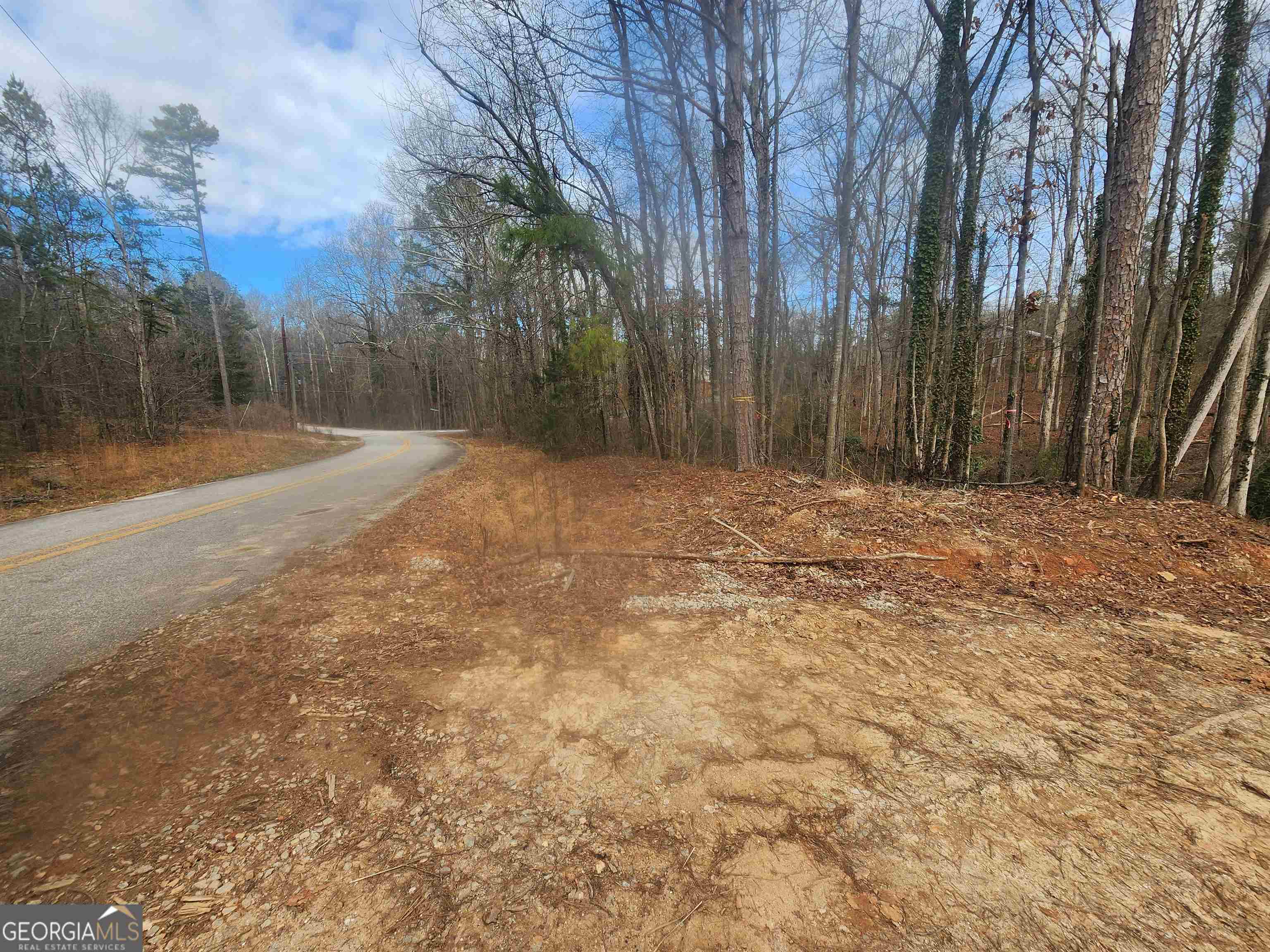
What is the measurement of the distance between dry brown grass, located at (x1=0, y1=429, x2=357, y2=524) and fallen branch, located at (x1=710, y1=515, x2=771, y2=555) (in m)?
10.6

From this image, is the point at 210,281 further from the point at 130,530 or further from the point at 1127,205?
the point at 1127,205

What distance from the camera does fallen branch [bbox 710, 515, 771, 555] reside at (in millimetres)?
5254

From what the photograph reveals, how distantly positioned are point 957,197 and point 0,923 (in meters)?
15.6

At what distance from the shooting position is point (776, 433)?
A: 18.8 meters

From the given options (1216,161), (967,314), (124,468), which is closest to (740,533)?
(967,314)

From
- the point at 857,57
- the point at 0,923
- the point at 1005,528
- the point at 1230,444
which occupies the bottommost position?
the point at 0,923

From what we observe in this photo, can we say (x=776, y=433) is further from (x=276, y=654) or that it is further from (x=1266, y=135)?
(x=276, y=654)

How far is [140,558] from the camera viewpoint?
5.10 meters

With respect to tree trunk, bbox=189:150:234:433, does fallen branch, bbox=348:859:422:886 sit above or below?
below

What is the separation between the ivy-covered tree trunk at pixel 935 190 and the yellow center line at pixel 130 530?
12.5m

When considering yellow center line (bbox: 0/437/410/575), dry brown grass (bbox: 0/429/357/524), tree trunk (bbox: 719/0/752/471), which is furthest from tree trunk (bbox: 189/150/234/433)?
tree trunk (bbox: 719/0/752/471)

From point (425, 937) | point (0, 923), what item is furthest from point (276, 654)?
point (425, 937)

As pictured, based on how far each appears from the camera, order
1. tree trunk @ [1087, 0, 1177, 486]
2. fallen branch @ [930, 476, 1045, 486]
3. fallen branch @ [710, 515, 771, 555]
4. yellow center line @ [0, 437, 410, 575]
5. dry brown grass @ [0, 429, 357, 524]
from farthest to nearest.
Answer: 1. dry brown grass @ [0, 429, 357, 524]
2. fallen branch @ [930, 476, 1045, 486]
3. tree trunk @ [1087, 0, 1177, 486]
4. fallen branch @ [710, 515, 771, 555]
5. yellow center line @ [0, 437, 410, 575]

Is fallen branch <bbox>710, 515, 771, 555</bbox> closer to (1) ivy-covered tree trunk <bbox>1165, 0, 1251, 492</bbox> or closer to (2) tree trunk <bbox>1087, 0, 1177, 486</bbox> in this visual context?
(2) tree trunk <bbox>1087, 0, 1177, 486</bbox>
